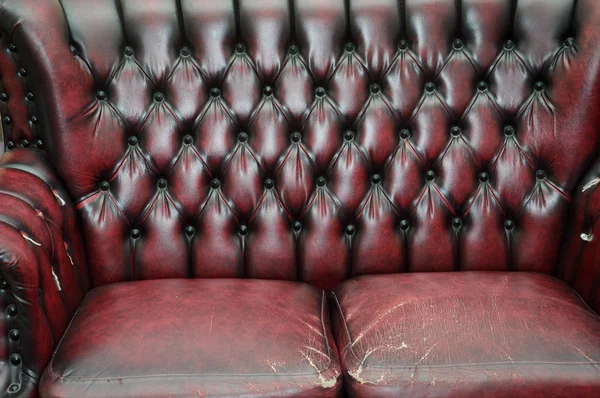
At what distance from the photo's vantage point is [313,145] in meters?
1.54

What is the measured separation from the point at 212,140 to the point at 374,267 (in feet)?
1.77

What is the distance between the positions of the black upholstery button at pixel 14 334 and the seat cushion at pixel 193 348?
8 centimetres

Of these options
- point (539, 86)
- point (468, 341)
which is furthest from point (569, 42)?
point (468, 341)

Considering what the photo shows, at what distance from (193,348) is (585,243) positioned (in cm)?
97

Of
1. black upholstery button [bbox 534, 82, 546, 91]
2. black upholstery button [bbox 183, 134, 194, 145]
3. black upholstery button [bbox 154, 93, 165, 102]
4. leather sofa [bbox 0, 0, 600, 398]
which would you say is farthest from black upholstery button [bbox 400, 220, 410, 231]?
black upholstery button [bbox 154, 93, 165, 102]

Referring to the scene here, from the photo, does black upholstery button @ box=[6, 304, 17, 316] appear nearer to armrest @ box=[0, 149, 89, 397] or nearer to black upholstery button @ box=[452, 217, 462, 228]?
armrest @ box=[0, 149, 89, 397]

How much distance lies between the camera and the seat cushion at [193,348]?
1.14 meters

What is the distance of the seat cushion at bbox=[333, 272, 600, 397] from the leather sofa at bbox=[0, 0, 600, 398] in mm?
27

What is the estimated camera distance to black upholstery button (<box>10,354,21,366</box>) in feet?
3.85

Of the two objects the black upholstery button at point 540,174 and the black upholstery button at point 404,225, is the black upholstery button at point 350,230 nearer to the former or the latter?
the black upholstery button at point 404,225

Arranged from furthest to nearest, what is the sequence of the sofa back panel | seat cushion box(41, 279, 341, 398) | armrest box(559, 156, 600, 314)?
the sofa back panel
armrest box(559, 156, 600, 314)
seat cushion box(41, 279, 341, 398)

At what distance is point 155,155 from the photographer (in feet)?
5.01

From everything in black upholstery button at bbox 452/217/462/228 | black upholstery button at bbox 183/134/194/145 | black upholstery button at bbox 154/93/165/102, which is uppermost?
black upholstery button at bbox 154/93/165/102

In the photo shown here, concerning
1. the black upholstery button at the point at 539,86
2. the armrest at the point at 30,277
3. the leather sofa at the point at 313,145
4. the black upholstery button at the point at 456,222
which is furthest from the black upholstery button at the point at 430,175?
the armrest at the point at 30,277
